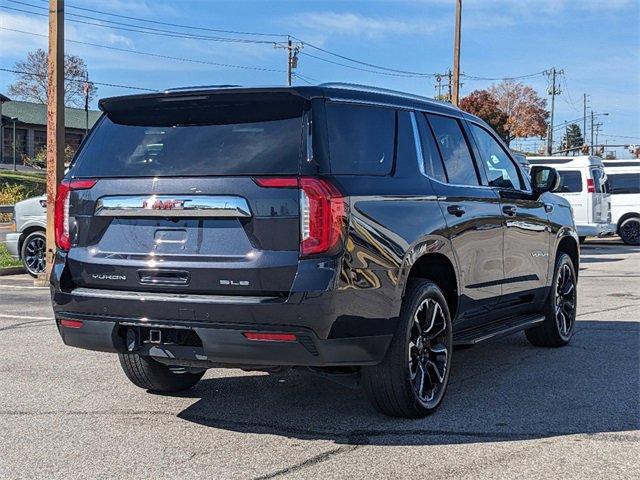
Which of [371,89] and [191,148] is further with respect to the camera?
[371,89]

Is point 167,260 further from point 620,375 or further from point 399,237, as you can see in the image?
point 620,375

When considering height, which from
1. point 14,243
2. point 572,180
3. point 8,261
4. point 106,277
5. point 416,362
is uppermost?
point 572,180

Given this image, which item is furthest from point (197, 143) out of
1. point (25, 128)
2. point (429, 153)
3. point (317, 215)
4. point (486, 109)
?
point (25, 128)

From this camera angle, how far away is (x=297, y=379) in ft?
20.1

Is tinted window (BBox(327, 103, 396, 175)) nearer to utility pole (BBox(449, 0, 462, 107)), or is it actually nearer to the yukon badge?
the yukon badge

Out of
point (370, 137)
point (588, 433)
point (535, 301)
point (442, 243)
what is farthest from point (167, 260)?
point (535, 301)

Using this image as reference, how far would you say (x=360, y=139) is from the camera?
4840 millimetres

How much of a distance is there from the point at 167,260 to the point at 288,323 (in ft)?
2.50

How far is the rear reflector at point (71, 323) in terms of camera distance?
4.73m

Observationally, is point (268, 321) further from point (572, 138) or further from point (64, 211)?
point (572, 138)

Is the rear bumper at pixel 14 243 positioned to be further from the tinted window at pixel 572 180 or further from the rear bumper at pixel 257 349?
the tinted window at pixel 572 180

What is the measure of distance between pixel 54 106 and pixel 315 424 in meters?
8.91

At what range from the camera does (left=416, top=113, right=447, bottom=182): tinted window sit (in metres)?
5.45

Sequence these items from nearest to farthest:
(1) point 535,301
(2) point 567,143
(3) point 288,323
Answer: (3) point 288,323 → (1) point 535,301 → (2) point 567,143
